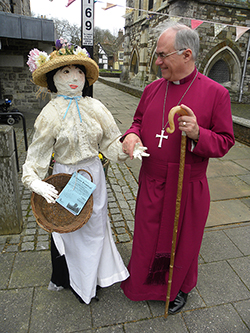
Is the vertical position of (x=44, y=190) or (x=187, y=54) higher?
(x=187, y=54)

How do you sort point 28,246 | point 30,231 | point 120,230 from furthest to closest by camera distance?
point 120,230
point 30,231
point 28,246

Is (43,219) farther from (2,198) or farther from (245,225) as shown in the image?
(245,225)

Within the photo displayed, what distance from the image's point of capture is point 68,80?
1.83m

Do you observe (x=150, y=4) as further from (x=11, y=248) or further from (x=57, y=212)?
(x=57, y=212)

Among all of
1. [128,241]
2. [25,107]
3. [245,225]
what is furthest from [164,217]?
[25,107]

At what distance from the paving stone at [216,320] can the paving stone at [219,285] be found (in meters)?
0.08

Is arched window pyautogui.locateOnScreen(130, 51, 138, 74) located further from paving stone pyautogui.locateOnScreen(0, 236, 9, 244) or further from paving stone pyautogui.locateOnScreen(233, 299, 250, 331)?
paving stone pyautogui.locateOnScreen(233, 299, 250, 331)

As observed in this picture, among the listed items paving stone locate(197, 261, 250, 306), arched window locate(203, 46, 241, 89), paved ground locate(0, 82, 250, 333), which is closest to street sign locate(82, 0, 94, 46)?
paved ground locate(0, 82, 250, 333)

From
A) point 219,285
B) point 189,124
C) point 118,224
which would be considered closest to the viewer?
point 189,124

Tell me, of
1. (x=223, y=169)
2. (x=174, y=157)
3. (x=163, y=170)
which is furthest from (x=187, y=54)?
(x=223, y=169)

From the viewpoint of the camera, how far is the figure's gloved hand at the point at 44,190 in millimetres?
1732

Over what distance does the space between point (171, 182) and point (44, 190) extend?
34.9 inches

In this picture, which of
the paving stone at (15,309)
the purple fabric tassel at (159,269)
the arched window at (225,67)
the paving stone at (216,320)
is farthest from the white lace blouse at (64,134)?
the arched window at (225,67)

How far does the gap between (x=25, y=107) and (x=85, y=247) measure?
9.12 m
